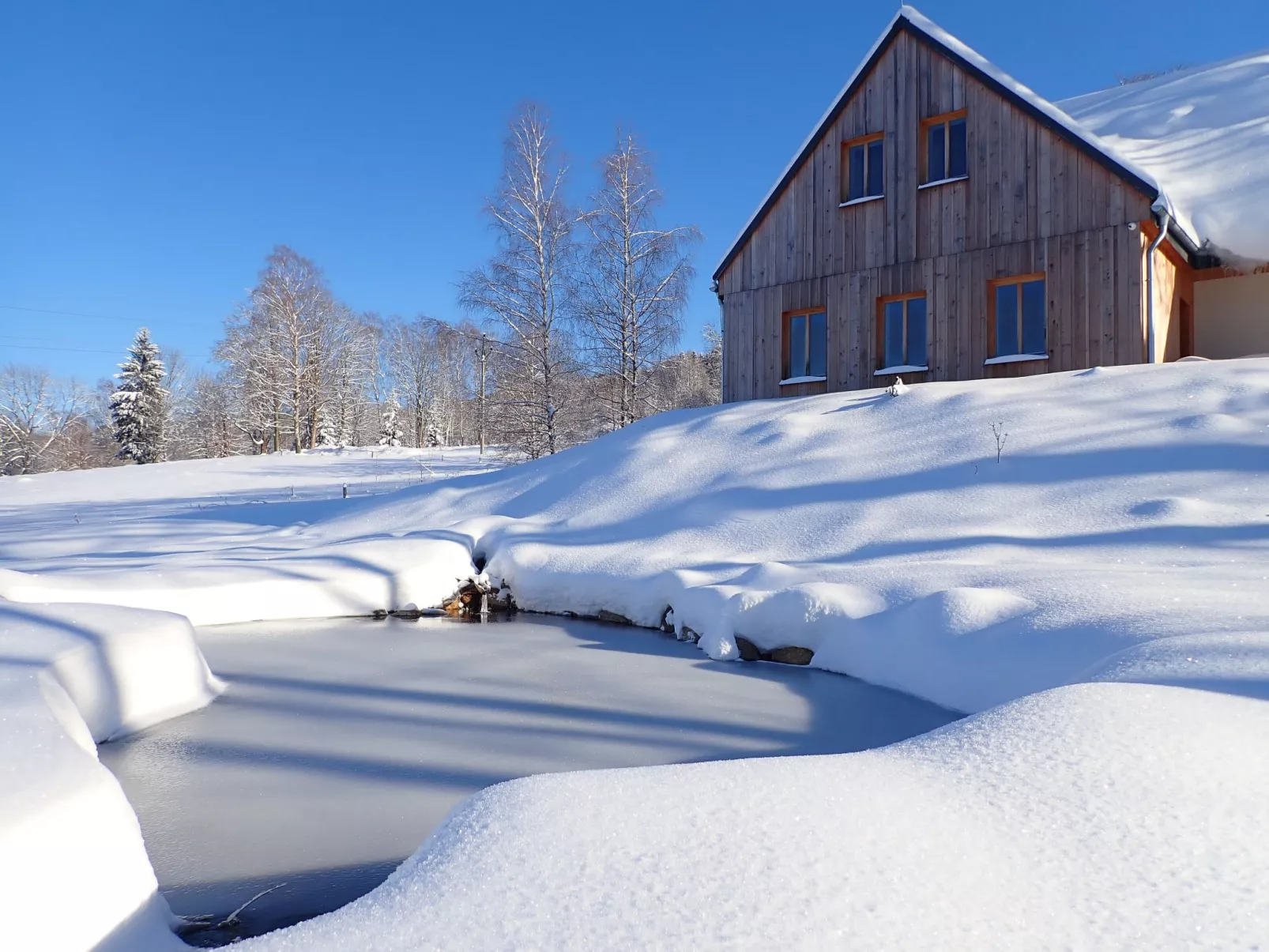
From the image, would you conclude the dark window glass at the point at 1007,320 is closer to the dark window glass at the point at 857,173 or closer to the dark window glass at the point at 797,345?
the dark window glass at the point at 857,173

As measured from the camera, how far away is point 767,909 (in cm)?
147

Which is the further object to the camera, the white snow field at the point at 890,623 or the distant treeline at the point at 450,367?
the distant treeline at the point at 450,367

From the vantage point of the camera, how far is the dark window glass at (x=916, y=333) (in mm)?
9773

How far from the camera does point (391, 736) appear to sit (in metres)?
3.58

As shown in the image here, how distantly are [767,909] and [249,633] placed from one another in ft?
17.7

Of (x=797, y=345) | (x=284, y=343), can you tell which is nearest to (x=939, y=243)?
(x=797, y=345)

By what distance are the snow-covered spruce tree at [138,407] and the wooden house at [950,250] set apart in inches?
1119

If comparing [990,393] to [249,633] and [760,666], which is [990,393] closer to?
[760,666]

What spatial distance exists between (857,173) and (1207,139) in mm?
5125

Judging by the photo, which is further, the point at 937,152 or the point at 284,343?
the point at 284,343

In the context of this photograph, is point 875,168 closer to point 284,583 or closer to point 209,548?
point 284,583

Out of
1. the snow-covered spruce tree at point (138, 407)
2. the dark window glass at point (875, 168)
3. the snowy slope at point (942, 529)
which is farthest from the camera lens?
the snow-covered spruce tree at point (138, 407)

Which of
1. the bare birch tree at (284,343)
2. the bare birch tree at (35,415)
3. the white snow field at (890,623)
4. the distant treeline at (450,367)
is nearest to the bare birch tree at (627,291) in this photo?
the distant treeline at (450,367)

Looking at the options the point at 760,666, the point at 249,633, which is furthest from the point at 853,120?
the point at 249,633
